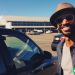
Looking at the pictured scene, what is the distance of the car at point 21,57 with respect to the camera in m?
4.30

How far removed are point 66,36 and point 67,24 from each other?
0.43 feet

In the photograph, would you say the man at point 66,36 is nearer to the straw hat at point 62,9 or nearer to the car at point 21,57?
the straw hat at point 62,9

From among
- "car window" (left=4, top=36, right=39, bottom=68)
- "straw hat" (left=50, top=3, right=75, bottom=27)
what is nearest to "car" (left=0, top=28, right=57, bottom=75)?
"car window" (left=4, top=36, right=39, bottom=68)

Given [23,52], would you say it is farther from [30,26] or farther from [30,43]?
[30,26]

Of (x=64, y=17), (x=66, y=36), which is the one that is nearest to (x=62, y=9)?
(x=64, y=17)

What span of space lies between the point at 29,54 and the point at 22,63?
0.35 meters

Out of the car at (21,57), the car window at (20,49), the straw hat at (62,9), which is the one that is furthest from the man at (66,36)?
the car window at (20,49)

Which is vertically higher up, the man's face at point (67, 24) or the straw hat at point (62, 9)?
the straw hat at point (62, 9)

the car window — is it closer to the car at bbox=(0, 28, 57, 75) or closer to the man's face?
the car at bbox=(0, 28, 57, 75)

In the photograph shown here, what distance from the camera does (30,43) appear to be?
532cm

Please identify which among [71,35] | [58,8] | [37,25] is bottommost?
[37,25]

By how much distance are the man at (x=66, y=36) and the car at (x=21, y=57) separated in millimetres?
1186

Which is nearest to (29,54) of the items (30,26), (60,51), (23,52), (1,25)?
(23,52)

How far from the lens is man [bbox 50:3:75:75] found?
3037 mm
